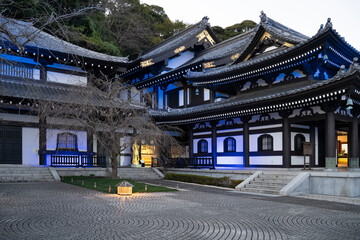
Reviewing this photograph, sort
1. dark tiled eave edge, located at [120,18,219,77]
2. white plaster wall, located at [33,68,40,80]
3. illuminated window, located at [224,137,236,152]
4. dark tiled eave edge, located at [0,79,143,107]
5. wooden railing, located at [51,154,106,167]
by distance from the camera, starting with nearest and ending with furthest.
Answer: dark tiled eave edge, located at [0,79,143,107] < wooden railing, located at [51,154,106,167] < illuminated window, located at [224,137,236,152] < white plaster wall, located at [33,68,40,80] < dark tiled eave edge, located at [120,18,219,77]

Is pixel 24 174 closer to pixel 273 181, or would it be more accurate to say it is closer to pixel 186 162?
pixel 186 162

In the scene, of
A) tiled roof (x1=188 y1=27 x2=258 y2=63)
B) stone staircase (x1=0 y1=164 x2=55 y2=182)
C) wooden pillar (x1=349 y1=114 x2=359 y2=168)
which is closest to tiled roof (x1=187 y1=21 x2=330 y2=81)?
tiled roof (x1=188 y1=27 x2=258 y2=63)

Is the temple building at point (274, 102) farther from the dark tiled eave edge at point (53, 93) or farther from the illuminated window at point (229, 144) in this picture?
the dark tiled eave edge at point (53, 93)

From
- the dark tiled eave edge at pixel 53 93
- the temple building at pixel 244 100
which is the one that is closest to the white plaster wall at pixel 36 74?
the temple building at pixel 244 100

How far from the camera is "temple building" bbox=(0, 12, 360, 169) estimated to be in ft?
59.0

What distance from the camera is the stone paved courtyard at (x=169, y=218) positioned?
7.69 metres

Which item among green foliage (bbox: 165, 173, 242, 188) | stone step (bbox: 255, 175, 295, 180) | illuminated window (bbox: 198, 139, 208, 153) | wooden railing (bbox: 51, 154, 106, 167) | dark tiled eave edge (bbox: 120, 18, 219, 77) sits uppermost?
dark tiled eave edge (bbox: 120, 18, 219, 77)

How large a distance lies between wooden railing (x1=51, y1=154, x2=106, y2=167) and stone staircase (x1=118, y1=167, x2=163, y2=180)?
183 centimetres

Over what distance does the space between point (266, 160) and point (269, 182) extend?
3.45 metres

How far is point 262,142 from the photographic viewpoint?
21.5 metres

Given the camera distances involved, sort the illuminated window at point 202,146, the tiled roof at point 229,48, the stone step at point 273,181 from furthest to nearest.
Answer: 1. the tiled roof at point 229,48
2. the illuminated window at point 202,146
3. the stone step at point 273,181

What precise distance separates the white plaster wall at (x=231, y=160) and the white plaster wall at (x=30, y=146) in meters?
13.4

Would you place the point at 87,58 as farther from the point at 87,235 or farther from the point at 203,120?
the point at 87,235

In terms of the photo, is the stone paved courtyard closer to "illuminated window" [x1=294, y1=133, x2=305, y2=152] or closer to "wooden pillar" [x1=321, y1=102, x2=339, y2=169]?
"wooden pillar" [x1=321, y1=102, x2=339, y2=169]
